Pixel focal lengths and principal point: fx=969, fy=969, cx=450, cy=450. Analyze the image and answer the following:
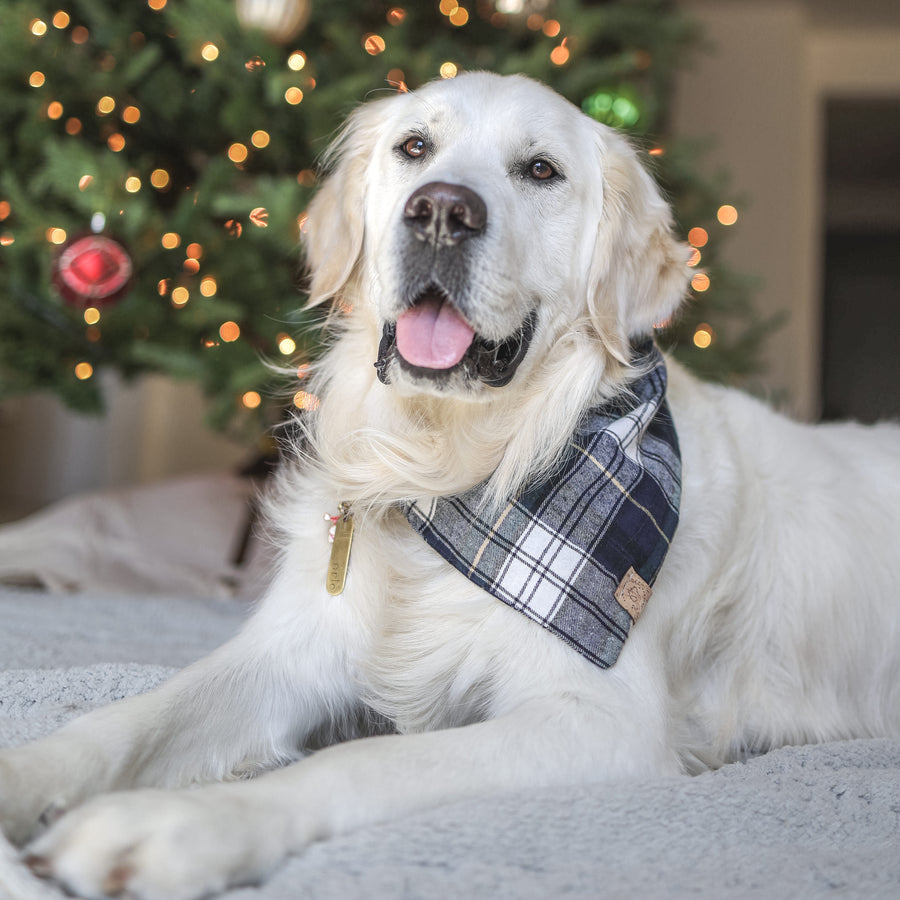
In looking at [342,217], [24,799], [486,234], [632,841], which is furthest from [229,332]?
[632,841]

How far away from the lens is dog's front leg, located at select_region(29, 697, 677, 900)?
81 centimetres

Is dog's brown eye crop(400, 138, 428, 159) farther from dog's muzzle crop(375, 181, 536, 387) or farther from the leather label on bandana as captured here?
the leather label on bandana

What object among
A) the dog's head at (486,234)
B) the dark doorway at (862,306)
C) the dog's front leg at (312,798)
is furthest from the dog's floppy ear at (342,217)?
the dark doorway at (862,306)

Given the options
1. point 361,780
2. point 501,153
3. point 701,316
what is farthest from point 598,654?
point 701,316

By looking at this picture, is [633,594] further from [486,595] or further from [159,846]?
[159,846]

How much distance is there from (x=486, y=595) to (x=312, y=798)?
416mm

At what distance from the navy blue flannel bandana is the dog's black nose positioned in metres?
0.34

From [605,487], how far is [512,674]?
28 centimetres

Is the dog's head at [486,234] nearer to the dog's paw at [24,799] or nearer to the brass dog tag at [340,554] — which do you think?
the brass dog tag at [340,554]

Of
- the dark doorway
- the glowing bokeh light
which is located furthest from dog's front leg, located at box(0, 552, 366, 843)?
the dark doorway

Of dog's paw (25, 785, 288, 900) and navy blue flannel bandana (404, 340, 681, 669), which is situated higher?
navy blue flannel bandana (404, 340, 681, 669)

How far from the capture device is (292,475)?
1.60 metres

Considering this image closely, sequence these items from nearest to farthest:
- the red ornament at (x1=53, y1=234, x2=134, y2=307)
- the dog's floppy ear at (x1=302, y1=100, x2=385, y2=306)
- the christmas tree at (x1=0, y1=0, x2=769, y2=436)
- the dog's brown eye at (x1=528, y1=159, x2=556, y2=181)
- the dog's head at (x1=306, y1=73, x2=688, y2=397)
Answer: the dog's head at (x1=306, y1=73, x2=688, y2=397) < the dog's brown eye at (x1=528, y1=159, x2=556, y2=181) < the dog's floppy ear at (x1=302, y1=100, x2=385, y2=306) < the red ornament at (x1=53, y1=234, x2=134, y2=307) < the christmas tree at (x1=0, y1=0, x2=769, y2=436)

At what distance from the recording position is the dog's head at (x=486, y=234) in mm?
1327
